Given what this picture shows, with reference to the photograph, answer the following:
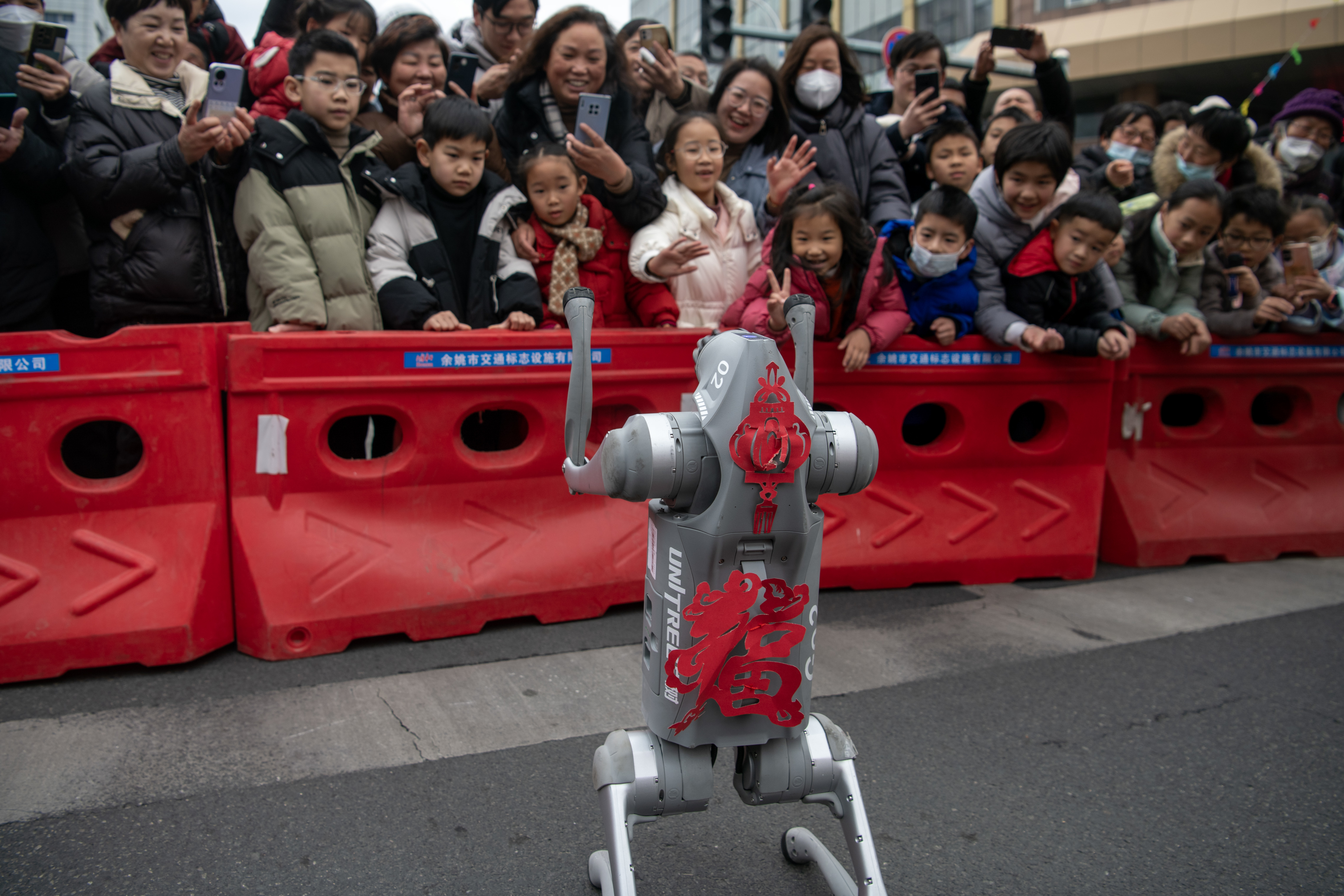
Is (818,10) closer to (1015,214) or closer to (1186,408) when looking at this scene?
(1015,214)

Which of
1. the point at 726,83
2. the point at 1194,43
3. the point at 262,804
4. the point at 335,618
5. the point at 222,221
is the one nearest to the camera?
the point at 262,804

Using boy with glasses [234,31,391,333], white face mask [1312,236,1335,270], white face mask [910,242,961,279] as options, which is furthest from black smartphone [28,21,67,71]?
white face mask [1312,236,1335,270]

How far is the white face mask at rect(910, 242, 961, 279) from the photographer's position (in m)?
4.18

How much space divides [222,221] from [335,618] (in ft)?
6.11

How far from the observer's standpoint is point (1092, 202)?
14.0 ft

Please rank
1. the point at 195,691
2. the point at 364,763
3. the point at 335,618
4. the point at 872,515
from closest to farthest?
the point at 364,763, the point at 195,691, the point at 335,618, the point at 872,515

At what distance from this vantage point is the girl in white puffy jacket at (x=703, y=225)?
4.45 meters

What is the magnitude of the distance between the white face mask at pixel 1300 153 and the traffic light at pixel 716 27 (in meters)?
5.71

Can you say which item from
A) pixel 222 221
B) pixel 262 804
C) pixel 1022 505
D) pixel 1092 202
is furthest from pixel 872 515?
Result: pixel 222 221

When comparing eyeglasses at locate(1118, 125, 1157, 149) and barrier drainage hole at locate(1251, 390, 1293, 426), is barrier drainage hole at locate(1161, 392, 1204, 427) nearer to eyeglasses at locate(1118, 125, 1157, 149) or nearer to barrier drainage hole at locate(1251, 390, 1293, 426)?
barrier drainage hole at locate(1251, 390, 1293, 426)

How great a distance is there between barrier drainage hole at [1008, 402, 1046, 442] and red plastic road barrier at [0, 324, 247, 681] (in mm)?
3847

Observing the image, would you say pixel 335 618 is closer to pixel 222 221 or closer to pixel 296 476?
pixel 296 476

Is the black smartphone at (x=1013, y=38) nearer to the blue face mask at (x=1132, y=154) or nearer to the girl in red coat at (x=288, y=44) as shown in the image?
the blue face mask at (x=1132, y=154)

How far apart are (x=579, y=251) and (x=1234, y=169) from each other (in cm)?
463
